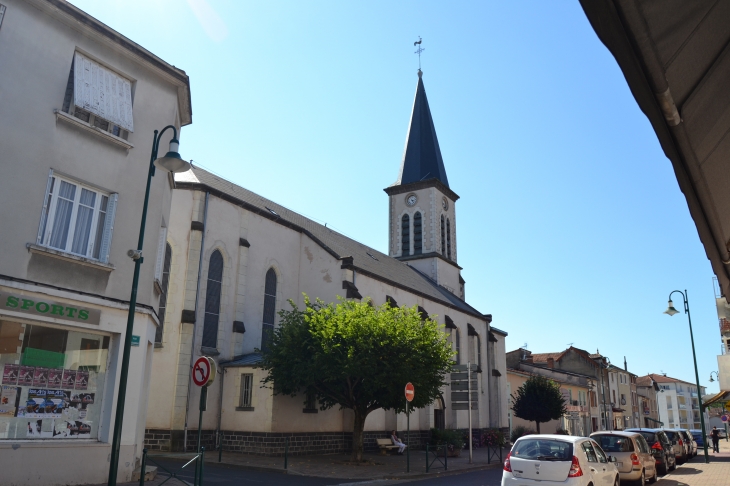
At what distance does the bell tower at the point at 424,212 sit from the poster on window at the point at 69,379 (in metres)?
33.8

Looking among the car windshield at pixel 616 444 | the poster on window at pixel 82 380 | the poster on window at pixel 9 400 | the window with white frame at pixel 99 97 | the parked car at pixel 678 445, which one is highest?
the window with white frame at pixel 99 97

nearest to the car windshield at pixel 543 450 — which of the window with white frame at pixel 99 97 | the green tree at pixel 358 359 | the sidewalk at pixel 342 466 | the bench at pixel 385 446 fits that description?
the sidewalk at pixel 342 466

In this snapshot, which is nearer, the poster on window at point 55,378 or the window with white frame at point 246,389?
the poster on window at point 55,378

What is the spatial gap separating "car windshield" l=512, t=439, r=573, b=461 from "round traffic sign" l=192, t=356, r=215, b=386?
19.5 ft

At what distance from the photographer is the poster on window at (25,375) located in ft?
35.9

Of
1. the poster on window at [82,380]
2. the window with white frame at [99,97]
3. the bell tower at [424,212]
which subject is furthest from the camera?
the bell tower at [424,212]

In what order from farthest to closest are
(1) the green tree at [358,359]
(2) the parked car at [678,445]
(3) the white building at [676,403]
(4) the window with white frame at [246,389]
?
(3) the white building at [676,403]
(2) the parked car at [678,445]
(4) the window with white frame at [246,389]
(1) the green tree at [358,359]

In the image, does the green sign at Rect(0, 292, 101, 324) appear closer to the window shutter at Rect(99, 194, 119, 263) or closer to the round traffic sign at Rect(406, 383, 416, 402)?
the window shutter at Rect(99, 194, 119, 263)

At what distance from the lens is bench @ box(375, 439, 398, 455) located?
26.5 m

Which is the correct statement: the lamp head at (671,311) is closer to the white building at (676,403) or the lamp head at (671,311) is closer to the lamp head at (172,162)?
the lamp head at (172,162)

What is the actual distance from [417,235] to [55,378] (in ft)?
117

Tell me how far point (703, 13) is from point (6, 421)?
12200 millimetres

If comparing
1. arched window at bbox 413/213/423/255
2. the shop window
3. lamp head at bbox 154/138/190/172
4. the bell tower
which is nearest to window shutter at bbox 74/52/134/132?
A: lamp head at bbox 154/138/190/172

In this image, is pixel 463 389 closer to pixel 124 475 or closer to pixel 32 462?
pixel 124 475
